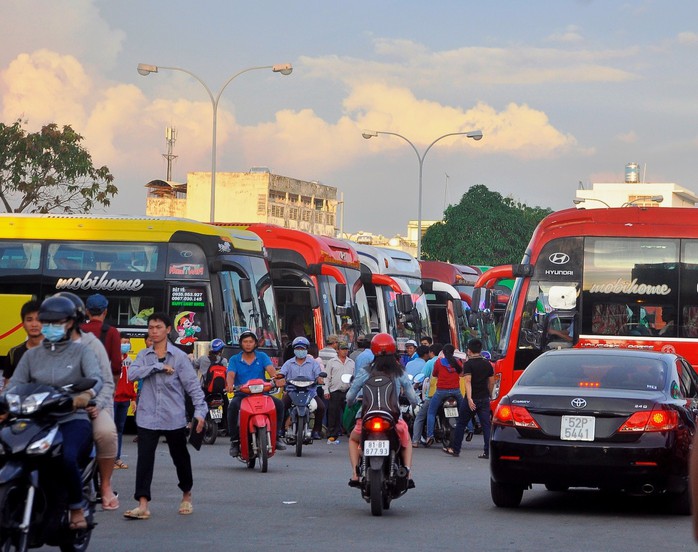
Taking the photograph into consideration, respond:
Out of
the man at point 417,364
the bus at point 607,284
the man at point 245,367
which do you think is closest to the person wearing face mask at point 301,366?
the bus at point 607,284

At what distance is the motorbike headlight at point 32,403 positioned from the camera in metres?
8.54

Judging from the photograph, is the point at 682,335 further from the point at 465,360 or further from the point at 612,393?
the point at 612,393

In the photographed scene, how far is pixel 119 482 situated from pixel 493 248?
65.4 meters

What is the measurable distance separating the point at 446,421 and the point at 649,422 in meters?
9.86

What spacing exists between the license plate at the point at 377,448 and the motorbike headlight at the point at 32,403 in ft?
14.0

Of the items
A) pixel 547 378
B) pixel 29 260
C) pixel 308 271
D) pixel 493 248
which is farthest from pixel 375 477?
pixel 493 248

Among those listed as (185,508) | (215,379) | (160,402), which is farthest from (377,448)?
(215,379)

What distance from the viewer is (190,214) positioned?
9494 centimetres

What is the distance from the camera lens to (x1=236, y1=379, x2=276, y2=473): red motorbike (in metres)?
16.5

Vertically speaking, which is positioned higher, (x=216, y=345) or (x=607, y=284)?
(x=607, y=284)

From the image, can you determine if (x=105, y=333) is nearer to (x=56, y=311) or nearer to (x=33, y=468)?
(x=56, y=311)

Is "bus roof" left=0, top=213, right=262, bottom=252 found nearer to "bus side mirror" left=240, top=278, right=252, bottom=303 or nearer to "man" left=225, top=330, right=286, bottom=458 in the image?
"bus side mirror" left=240, top=278, right=252, bottom=303

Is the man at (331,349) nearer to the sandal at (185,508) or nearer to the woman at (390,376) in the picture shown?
the woman at (390,376)

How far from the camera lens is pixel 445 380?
70.8 feet
